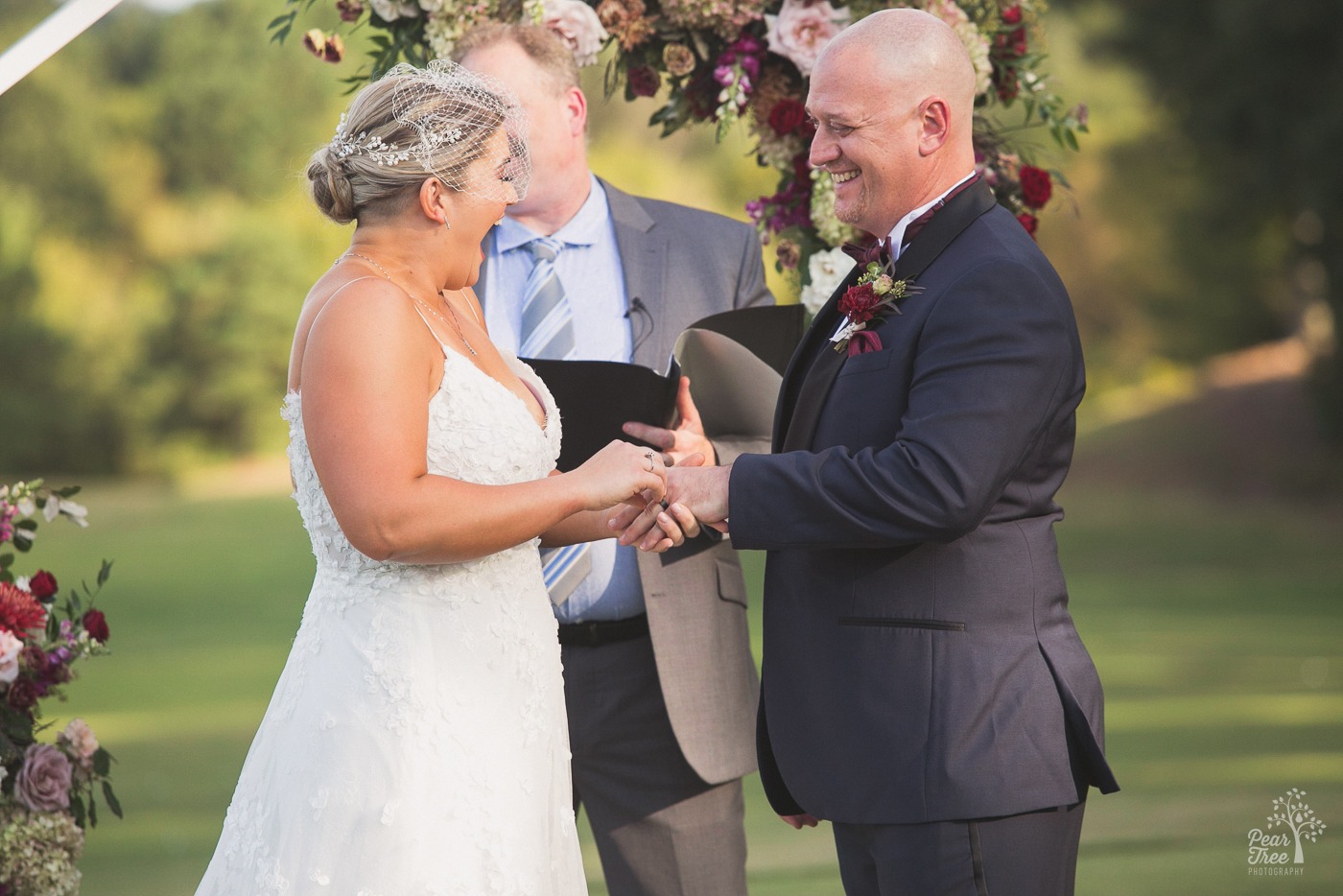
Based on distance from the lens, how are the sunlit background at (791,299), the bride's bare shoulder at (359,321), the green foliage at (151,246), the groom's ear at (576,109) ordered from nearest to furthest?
the bride's bare shoulder at (359,321) → the groom's ear at (576,109) → the sunlit background at (791,299) → the green foliage at (151,246)

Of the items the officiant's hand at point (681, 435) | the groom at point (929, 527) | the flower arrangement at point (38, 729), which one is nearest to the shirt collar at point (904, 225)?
the groom at point (929, 527)

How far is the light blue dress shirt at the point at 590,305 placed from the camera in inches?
160

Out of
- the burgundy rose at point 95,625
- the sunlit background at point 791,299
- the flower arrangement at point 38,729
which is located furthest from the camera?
the sunlit background at point 791,299

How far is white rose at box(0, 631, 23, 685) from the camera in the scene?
4082 millimetres

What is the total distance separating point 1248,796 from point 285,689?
6644 mm

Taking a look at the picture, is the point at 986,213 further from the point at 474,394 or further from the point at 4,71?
the point at 4,71

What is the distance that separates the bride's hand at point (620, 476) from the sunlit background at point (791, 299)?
86cm

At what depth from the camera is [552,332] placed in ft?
13.5

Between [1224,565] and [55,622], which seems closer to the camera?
[55,622]

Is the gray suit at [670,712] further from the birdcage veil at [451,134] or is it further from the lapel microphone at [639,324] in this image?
the birdcage veil at [451,134]

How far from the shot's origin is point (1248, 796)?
830cm

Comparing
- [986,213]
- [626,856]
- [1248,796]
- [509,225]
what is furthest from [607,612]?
[1248,796]

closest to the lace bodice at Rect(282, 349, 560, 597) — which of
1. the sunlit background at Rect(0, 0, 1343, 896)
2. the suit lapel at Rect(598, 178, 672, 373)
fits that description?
the sunlit background at Rect(0, 0, 1343, 896)

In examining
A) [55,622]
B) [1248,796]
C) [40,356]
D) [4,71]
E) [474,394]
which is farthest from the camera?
[40,356]
